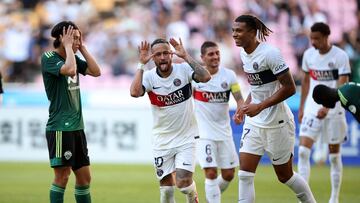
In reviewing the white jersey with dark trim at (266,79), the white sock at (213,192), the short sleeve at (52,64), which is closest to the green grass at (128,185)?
the white sock at (213,192)

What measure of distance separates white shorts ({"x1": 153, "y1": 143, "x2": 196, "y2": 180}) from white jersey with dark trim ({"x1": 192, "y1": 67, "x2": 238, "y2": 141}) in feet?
5.51

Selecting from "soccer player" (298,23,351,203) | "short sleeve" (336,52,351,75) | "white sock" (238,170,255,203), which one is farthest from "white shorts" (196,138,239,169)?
"short sleeve" (336,52,351,75)

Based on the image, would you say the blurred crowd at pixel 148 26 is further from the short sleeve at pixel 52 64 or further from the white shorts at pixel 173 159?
the short sleeve at pixel 52 64

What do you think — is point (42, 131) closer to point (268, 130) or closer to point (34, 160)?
point (34, 160)

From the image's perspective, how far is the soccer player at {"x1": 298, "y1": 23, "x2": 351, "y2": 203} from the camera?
12.0 m

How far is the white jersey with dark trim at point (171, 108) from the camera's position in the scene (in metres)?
9.24

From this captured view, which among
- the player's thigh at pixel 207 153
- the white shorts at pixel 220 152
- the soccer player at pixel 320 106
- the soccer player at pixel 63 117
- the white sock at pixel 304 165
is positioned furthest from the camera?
the soccer player at pixel 320 106

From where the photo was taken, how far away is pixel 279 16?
2217 centimetres

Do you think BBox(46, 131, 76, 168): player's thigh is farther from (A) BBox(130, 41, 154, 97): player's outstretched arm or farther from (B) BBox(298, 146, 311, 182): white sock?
(B) BBox(298, 146, 311, 182): white sock

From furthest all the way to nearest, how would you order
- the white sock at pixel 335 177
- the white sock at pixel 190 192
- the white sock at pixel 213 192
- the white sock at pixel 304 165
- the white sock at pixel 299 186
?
1. the white sock at pixel 304 165
2. the white sock at pixel 335 177
3. the white sock at pixel 213 192
4. the white sock at pixel 190 192
5. the white sock at pixel 299 186

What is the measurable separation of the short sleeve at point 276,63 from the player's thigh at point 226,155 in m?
2.54

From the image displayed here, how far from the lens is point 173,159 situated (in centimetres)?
927

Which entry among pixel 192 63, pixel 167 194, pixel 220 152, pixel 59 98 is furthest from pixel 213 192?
pixel 59 98

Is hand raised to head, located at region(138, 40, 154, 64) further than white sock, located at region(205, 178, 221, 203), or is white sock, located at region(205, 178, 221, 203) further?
white sock, located at region(205, 178, 221, 203)
